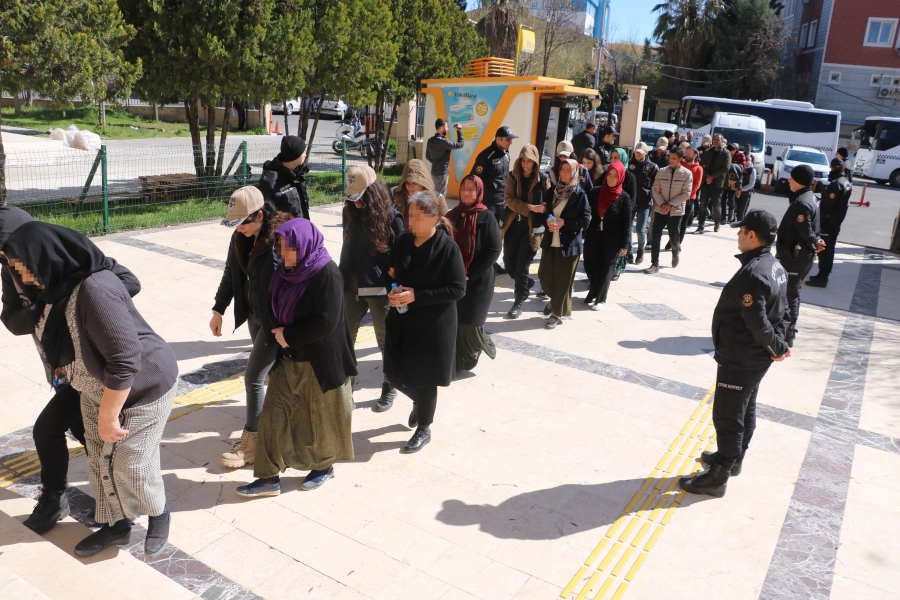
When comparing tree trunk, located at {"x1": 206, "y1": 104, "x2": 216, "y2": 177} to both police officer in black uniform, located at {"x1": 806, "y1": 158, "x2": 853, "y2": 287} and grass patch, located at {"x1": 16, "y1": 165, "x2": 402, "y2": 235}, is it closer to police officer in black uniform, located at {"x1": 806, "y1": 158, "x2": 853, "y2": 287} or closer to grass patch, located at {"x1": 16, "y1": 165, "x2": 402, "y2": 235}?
grass patch, located at {"x1": 16, "y1": 165, "x2": 402, "y2": 235}

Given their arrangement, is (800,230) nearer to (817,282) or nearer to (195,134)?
(817,282)

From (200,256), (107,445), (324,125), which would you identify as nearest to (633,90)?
(200,256)

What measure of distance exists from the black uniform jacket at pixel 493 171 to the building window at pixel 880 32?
39450mm

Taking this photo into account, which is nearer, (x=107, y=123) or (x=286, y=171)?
(x=286, y=171)

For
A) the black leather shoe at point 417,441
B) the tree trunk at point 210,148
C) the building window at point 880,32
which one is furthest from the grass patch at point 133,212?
the building window at point 880,32

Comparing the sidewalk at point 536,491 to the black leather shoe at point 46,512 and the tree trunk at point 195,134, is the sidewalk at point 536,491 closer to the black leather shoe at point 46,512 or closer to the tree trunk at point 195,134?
the black leather shoe at point 46,512

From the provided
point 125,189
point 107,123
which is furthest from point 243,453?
point 107,123

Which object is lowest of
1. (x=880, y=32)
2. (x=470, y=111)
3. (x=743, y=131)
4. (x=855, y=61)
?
(x=743, y=131)

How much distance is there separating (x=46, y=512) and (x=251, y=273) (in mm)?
1601

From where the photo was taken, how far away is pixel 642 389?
19.7 feet

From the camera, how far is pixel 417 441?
4.70 m

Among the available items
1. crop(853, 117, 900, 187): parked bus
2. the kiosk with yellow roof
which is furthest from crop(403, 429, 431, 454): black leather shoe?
crop(853, 117, 900, 187): parked bus

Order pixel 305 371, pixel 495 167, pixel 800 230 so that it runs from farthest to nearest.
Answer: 1. pixel 495 167
2. pixel 800 230
3. pixel 305 371

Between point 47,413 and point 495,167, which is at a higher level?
point 495,167
